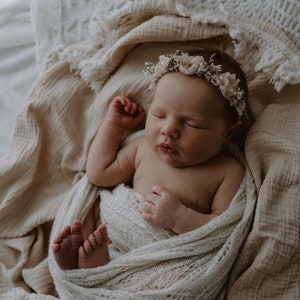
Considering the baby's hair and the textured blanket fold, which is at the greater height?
the baby's hair

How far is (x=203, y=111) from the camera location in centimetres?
123

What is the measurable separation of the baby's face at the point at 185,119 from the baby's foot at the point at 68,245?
26 centimetres

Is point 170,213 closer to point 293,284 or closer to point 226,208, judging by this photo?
point 226,208

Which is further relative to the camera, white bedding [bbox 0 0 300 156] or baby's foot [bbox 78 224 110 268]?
white bedding [bbox 0 0 300 156]

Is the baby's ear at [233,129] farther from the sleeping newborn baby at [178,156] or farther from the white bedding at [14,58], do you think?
the white bedding at [14,58]

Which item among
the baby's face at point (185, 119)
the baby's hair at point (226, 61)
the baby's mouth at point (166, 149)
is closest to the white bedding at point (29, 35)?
the baby's hair at point (226, 61)

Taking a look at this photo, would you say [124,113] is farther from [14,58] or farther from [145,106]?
[14,58]

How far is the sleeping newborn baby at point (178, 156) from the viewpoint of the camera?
48.2 inches

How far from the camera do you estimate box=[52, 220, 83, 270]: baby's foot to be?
1190 mm

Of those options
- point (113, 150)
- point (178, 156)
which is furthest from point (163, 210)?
point (113, 150)

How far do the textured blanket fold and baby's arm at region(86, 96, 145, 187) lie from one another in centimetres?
12

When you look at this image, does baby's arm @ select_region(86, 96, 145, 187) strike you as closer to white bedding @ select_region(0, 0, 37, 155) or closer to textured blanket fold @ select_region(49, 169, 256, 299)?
textured blanket fold @ select_region(49, 169, 256, 299)

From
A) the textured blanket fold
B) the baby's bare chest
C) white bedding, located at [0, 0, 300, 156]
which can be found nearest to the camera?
the textured blanket fold

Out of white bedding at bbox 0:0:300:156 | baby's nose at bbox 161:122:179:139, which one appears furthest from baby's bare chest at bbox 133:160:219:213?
white bedding at bbox 0:0:300:156
